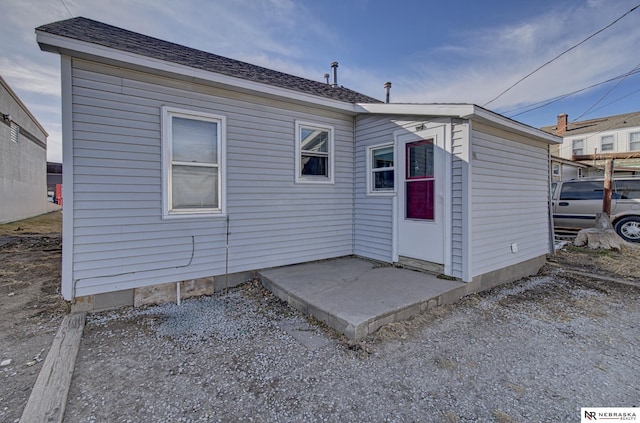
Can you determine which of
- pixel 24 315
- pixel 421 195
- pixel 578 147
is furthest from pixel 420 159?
pixel 578 147

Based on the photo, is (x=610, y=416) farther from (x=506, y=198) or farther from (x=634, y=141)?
(x=634, y=141)

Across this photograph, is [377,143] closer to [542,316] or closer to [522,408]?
[542,316]

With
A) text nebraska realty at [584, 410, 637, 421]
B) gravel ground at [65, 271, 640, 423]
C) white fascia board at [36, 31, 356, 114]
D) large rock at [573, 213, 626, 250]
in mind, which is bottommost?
text nebraska realty at [584, 410, 637, 421]

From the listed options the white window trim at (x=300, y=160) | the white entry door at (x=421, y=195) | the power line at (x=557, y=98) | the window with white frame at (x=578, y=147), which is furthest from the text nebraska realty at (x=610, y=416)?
the window with white frame at (x=578, y=147)

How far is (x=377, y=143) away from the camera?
5.01 m

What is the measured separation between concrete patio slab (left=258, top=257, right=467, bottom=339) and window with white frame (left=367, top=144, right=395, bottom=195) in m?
1.36

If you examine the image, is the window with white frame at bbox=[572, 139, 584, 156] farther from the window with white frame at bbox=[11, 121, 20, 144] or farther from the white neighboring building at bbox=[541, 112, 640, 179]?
the window with white frame at bbox=[11, 121, 20, 144]

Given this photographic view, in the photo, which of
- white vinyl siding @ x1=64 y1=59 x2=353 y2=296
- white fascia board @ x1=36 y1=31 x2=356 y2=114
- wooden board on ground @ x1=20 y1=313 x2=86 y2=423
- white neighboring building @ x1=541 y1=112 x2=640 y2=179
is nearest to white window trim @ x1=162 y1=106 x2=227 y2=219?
white vinyl siding @ x1=64 y1=59 x2=353 y2=296

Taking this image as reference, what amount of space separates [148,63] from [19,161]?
1380 cm

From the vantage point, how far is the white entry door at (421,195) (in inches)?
162

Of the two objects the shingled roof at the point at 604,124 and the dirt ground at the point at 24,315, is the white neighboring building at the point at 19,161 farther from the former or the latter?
the shingled roof at the point at 604,124

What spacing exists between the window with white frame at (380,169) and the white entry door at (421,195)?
23 cm

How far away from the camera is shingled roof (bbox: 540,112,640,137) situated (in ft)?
51.8

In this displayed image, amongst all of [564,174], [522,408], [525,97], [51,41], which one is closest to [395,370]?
[522,408]
